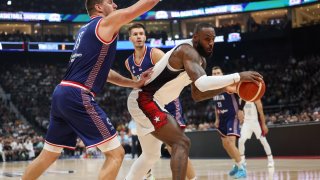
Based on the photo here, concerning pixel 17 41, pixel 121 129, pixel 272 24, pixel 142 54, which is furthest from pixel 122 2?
pixel 142 54

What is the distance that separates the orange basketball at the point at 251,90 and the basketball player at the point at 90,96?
3.81ft

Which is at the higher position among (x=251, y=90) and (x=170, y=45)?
(x=251, y=90)

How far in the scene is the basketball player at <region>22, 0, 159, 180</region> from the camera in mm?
4535

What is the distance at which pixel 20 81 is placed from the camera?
37.0m

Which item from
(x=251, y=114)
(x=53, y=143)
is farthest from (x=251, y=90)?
(x=251, y=114)

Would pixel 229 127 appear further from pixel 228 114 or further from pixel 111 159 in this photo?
pixel 111 159

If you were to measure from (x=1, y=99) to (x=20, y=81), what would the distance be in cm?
385

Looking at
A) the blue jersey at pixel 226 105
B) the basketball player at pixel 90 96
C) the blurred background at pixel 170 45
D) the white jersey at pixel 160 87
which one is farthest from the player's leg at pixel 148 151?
the blurred background at pixel 170 45

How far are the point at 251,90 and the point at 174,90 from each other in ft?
3.34

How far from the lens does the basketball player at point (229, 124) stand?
9.31 metres

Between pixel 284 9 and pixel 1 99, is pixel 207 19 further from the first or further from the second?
pixel 1 99

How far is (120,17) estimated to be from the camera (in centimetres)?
444

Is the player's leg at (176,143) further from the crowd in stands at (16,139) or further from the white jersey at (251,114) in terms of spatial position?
the crowd in stands at (16,139)

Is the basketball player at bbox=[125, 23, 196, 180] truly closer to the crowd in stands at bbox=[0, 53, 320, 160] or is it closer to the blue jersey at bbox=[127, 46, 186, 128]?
the blue jersey at bbox=[127, 46, 186, 128]
